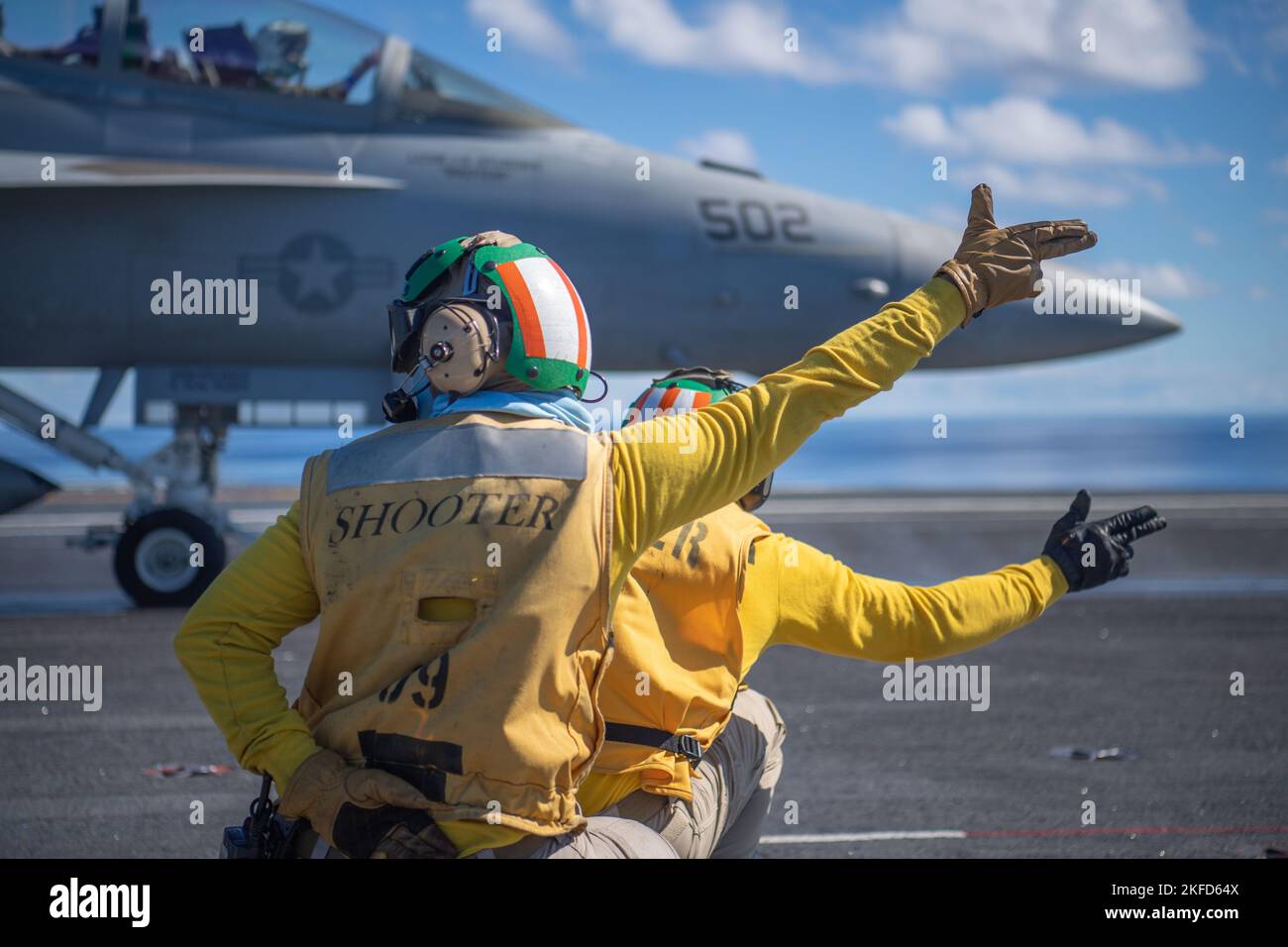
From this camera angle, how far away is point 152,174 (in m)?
9.70

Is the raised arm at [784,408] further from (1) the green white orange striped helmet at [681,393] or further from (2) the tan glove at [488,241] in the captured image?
(1) the green white orange striped helmet at [681,393]

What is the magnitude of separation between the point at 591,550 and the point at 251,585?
2.04 ft

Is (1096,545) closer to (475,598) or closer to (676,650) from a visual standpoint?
(676,650)

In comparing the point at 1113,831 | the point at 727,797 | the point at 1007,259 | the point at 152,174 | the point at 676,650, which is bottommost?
the point at 1113,831

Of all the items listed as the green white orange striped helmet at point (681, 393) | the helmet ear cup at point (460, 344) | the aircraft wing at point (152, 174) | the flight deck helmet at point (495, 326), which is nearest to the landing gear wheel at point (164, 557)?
the aircraft wing at point (152, 174)

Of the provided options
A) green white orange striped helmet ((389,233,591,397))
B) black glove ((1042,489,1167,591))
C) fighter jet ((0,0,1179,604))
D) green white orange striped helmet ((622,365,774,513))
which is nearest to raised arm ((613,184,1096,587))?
green white orange striped helmet ((389,233,591,397))

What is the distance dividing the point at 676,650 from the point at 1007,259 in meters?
1.04

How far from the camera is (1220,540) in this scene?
655 inches

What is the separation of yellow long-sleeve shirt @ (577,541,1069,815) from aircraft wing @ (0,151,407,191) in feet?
25.6

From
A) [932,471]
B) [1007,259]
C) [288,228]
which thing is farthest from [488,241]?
[932,471]

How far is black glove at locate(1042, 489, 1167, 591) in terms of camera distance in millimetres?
2943

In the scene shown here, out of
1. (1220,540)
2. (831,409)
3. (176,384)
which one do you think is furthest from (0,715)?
(1220,540)

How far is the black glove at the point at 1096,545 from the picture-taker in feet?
9.66
